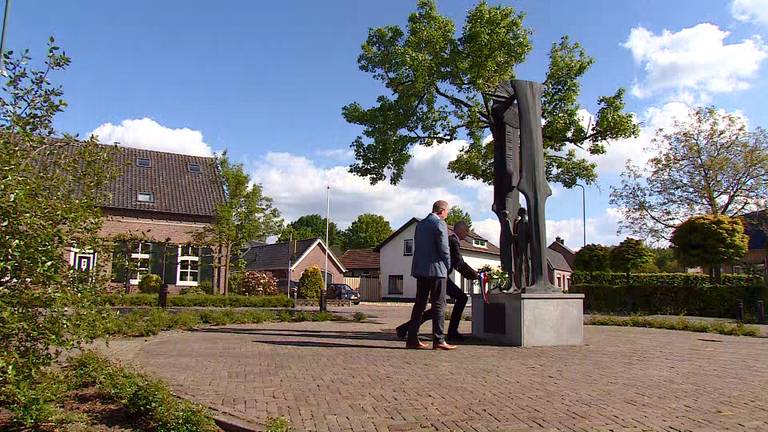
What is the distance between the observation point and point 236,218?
1171 inches

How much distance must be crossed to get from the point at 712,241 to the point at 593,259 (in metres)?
5.57

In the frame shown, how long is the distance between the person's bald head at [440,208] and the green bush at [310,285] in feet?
101

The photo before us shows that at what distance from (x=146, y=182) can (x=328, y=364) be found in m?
30.9

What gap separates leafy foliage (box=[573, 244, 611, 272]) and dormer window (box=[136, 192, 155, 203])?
24.1m

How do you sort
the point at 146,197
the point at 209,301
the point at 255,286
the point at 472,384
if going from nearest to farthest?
the point at 472,384 < the point at 209,301 < the point at 146,197 < the point at 255,286

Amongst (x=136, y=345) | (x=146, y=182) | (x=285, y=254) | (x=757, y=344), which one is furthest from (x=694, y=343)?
(x=285, y=254)

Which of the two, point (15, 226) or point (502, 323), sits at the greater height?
point (15, 226)

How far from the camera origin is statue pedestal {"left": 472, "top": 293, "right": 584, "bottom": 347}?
8.30 m

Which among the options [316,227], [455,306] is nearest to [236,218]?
[455,306]

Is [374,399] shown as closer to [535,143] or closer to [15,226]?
[15,226]

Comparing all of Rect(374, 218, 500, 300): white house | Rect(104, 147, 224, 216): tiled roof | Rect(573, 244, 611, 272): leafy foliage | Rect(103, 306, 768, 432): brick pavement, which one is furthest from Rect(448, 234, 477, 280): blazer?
Rect(374, 218, 500, 300): white house

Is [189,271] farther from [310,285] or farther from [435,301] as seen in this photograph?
[435,301]

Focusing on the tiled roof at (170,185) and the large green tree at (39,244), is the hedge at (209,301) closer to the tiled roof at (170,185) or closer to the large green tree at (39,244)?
the tiled roof at (170,185)

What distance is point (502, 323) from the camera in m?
8.84
